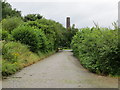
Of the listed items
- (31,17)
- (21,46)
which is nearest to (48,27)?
(21,46)

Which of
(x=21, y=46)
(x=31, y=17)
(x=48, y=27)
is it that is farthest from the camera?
(x=31, y=17)

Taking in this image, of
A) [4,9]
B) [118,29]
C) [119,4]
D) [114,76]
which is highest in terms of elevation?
[4,9]

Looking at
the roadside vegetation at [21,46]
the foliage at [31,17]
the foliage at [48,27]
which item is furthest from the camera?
the foliage at [31,17]

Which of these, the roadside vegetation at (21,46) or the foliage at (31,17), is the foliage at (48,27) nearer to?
the roadside vegetation at (21,46)

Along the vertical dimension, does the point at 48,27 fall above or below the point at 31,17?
below

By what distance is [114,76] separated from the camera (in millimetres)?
8148

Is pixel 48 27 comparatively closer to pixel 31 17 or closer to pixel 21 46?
pixel 21 46

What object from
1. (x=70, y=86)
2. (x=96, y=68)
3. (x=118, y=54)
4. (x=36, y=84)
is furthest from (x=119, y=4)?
(x=36, y=84)

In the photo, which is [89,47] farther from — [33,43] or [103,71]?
[33,43]

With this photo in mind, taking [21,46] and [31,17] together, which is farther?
[31,17]

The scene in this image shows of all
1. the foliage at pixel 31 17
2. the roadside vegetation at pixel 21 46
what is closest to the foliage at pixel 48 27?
the roadside vegetation at pixel 21 46

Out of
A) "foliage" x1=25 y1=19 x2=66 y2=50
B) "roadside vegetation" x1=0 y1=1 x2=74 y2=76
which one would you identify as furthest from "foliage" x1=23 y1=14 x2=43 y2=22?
"roadside vegetation" x1=0 y1=1 x2=74 y2=76

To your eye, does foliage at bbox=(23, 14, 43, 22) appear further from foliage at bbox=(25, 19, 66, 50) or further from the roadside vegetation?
the roadside vegetation

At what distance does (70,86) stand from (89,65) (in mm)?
3454
